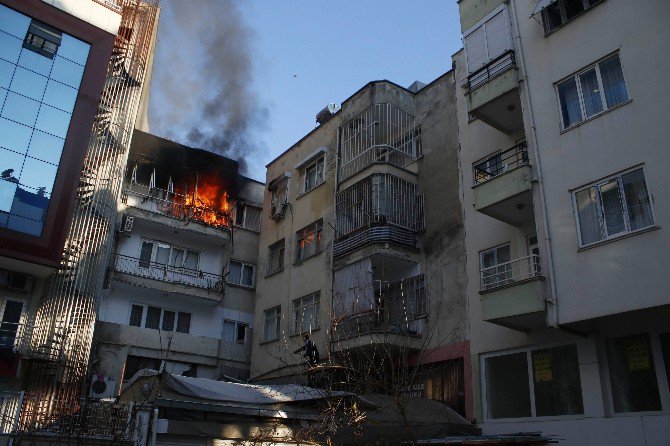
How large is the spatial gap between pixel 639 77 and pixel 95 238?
68.5 feet

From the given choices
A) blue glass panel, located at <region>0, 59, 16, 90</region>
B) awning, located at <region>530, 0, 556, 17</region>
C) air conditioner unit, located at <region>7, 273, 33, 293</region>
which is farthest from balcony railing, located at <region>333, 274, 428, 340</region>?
blue glass panel, located at <region>0, 59, 16, 90</region>

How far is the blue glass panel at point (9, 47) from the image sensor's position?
2430 cm

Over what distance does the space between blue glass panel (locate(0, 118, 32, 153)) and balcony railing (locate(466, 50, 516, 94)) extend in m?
17.5

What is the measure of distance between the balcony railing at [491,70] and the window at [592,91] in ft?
6.77

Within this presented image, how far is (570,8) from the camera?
1602 centimetres

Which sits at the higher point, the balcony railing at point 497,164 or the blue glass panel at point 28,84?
the blue glass panel at point 28,84

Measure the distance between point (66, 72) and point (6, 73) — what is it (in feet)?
8.00

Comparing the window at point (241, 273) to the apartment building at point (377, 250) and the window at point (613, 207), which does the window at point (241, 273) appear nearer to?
the apartment building at point (377, 250)

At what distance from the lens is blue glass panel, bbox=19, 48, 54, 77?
971 inches

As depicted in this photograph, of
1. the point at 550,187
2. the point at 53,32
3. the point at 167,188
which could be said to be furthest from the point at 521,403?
the point at 53,32

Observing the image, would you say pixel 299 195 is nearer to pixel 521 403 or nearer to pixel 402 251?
Result: pixel 402 251

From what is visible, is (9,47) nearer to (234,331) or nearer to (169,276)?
(169,276)

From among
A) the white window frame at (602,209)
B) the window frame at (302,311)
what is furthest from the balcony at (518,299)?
the window frame at (302,311)

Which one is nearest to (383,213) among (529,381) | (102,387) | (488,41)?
(488,41)
